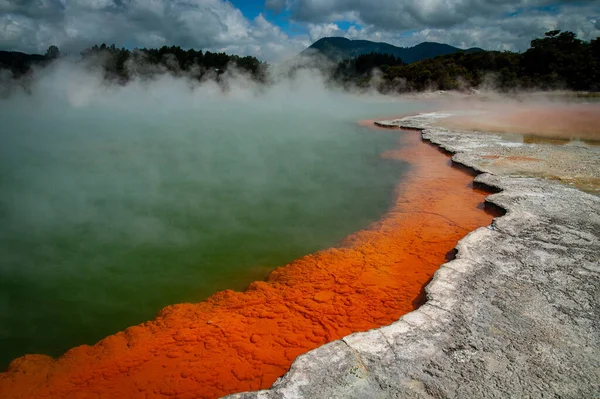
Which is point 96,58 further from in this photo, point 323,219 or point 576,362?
point 576,362

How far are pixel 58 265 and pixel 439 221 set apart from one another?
149 inches

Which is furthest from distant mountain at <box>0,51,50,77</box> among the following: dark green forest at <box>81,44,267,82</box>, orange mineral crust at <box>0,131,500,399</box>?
orange mineral crust at <box>0,131,500,399</box>

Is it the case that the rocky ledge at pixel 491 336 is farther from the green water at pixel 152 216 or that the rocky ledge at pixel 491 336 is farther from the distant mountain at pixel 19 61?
the distant mountain at pixel 19 61

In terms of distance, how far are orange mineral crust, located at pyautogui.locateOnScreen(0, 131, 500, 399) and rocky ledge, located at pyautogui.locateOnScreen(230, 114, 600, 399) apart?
34 centimetres

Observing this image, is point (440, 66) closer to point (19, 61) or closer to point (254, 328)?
point (19, 61)

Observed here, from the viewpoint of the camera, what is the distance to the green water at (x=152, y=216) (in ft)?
9.47

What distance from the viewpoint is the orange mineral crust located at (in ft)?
6.77

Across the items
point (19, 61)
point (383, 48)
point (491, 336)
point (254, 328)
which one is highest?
point (383, 48)

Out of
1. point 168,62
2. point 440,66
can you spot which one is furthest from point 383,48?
point 168,62

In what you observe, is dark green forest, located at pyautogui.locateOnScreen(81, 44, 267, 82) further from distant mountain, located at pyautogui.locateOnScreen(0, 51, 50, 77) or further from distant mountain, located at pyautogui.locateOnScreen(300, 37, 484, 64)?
distant mountain, located at pyautogui.locateOnScreen(300, 37, 484, 64)

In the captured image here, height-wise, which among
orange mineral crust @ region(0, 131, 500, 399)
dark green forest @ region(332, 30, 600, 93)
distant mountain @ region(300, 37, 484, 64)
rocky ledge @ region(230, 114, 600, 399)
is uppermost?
distant mountain @ region(300, 37, 484, 64)

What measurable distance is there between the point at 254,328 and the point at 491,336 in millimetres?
1439

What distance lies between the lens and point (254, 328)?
8.03 feet

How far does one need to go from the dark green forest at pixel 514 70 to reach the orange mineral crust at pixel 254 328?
20555mm
